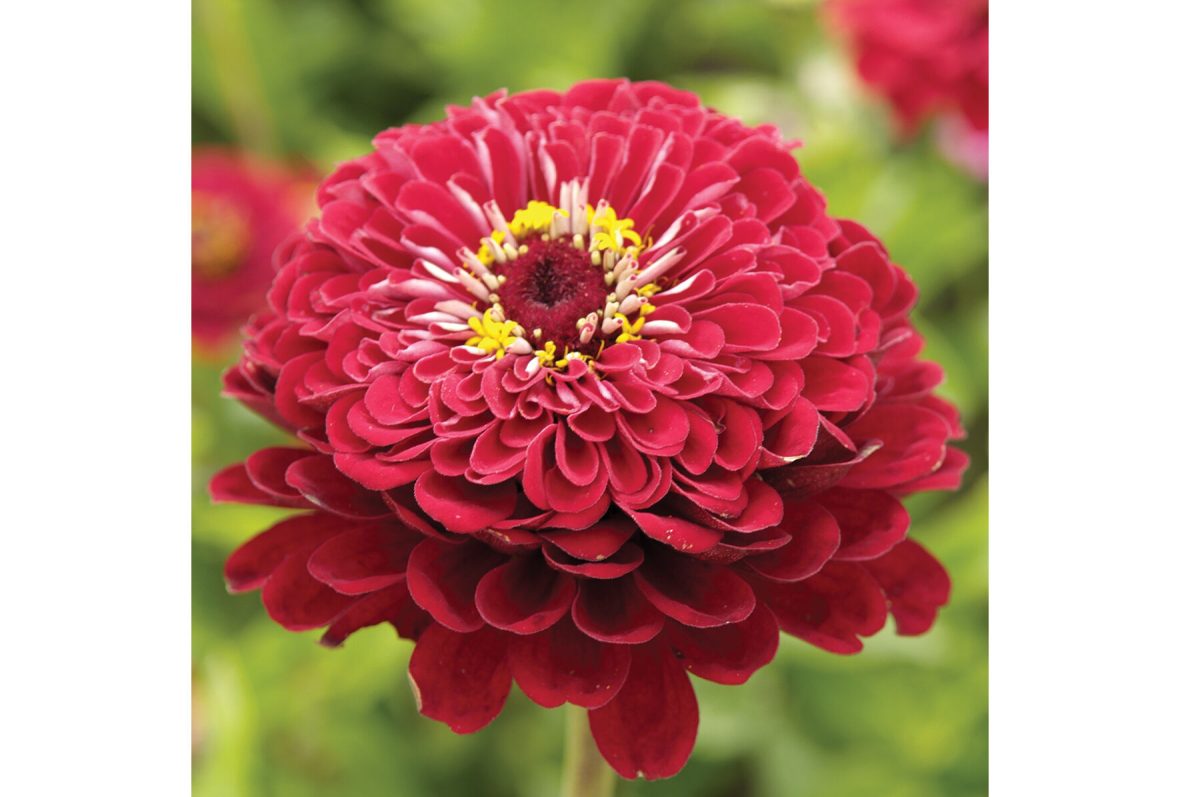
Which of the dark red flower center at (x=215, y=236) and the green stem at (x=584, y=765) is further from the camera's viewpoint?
→ the dark red flower center at (x=215, y=236)

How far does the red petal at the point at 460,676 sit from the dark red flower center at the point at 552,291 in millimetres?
144

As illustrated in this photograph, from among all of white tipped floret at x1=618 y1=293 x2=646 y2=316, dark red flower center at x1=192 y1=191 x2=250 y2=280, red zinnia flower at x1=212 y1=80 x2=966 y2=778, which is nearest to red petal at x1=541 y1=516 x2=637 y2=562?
red zinnia flower at x1=212 y1=80 x2=966 y2=778

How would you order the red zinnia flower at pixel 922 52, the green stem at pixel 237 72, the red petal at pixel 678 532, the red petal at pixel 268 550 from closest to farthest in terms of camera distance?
the red petal at pixel 678 532, the red petal at pixel 268 550, the red zinnia flower at pixel 922 52, the green stem at pixel 237 72

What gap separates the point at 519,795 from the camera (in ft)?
3.26

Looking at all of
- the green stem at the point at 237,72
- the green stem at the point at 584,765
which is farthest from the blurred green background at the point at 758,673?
the green stem at the point at 584,765

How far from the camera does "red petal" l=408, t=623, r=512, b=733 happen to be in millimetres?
542

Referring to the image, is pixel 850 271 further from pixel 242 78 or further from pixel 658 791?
pixel 242 78

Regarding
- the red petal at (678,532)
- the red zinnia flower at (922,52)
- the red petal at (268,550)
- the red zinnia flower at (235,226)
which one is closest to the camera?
the red petal at (678,532)

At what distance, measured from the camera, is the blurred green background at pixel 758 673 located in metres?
0.94

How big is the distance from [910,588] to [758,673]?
0.38m

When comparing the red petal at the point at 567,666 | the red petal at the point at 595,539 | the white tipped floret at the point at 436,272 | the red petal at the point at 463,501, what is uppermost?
the white tipped floret at the point at 436,272

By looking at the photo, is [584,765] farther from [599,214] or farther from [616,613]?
[599,214]

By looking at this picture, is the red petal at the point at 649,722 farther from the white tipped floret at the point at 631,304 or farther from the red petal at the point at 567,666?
the white tipped floret at the point at 631,304

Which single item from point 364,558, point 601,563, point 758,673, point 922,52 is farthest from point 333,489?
point 922,52
